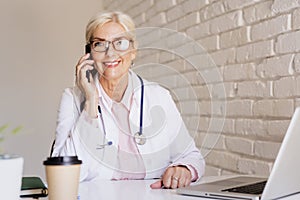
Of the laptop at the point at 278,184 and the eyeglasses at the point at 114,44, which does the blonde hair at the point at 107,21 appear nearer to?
the eyeglasses at the point at 114,44

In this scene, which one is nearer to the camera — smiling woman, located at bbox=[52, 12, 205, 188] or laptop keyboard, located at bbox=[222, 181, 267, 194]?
laptop keyboard, located at bbox=[222, 181, 267, 194]

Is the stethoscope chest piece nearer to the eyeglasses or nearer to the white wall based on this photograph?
the eyeglasses

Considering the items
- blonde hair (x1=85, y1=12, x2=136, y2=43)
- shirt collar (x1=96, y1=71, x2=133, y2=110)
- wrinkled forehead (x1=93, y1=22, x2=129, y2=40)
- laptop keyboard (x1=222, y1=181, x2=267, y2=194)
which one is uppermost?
blonde hair (x1=85, y1=12, x2=136, y2=43)

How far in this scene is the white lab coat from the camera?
1.35 metres

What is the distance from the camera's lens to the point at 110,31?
1354 mm

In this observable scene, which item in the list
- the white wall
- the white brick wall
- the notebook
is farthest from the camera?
the white wall

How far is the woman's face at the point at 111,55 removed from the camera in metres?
1.34

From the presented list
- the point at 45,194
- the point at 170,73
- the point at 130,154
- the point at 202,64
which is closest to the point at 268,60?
the point at 202,64

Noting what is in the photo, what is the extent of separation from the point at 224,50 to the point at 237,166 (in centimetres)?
45

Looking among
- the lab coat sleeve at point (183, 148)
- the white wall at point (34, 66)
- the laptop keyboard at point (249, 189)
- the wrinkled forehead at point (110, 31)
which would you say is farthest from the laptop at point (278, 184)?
the white wall at point (34, 66)

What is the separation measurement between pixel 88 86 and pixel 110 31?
0.57 feet

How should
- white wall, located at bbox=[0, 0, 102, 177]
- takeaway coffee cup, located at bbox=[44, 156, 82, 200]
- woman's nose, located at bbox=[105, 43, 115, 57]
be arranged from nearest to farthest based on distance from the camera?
takeaway coffee cup, located at bbox=[44, 156, 82, 200] → woman's nose, located at bbox=[105, 43, 115, 57] → white wall, located at bbox=[0, 0, 102, 177]

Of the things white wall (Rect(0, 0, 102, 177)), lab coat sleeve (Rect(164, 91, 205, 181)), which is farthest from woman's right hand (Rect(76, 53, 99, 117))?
white wall (Rect(0, 0, 102, 177))

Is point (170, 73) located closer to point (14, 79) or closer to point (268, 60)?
point (268, 60)
